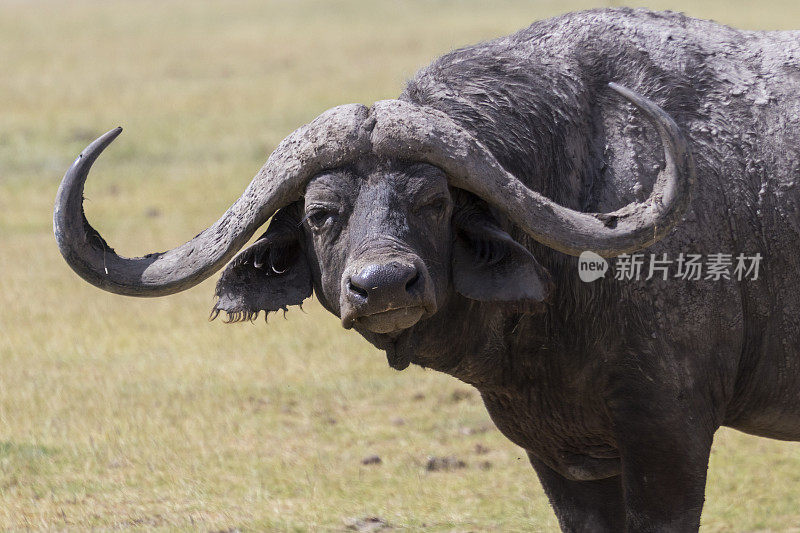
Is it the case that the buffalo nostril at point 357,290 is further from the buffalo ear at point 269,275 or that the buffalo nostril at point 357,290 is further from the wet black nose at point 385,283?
the buffalo ear at point 269,275

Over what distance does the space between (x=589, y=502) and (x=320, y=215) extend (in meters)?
2.43

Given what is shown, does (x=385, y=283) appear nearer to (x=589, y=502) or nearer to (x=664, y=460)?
(x=664, y=460)

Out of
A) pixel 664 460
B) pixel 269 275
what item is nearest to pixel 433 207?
pixel 269 275

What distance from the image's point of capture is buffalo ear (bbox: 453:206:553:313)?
207 inches

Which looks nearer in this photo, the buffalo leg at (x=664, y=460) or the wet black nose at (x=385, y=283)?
the wet black nose at (x=385, y=283)

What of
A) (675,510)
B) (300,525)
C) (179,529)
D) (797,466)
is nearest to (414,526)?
(300,525)

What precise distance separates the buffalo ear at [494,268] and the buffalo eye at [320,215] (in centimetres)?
54

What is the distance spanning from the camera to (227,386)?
11.1m

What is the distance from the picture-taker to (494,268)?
17.4 feet

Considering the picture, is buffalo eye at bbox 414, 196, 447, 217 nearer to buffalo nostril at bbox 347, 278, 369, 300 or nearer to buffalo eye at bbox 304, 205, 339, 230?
buffalo eye at bbox 304, 205, 339, 230

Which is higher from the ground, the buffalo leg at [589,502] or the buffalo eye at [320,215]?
the buffalo eye at [320,215]

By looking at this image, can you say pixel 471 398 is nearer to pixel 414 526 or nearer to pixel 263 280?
pixel 414 526

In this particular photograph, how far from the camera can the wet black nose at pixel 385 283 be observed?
15.2ft

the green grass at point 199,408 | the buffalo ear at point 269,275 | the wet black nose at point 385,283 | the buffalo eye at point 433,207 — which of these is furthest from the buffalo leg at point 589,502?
the wet black nose at point 385,283
